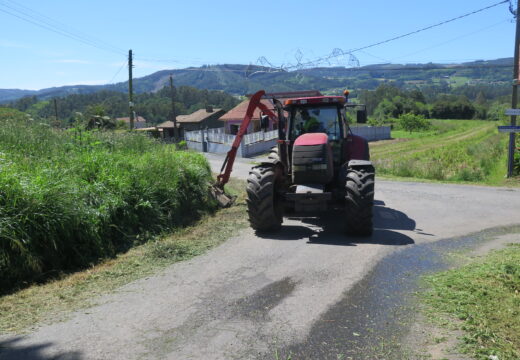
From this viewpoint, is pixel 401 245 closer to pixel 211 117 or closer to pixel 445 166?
pixel 445 166

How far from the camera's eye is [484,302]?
483cm

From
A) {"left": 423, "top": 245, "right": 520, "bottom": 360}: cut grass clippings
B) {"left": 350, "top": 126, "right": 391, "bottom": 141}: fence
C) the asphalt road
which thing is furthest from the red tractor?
{"left": 350, "top": 126, "right": 391, "bottom": 141}: fence

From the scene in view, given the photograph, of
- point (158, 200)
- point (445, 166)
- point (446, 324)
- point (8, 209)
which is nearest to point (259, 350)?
point (446, 324)

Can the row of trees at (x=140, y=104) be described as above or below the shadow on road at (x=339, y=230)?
above

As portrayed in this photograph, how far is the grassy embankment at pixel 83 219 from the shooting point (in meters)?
5.53

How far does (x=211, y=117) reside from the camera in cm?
5928

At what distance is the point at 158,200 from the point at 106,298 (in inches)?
149

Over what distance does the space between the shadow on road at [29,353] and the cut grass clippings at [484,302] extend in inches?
143

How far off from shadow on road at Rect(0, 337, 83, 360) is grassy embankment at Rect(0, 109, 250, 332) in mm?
484

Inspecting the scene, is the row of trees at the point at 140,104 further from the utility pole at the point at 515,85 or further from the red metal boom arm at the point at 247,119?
the utility pole at the point at 515,85

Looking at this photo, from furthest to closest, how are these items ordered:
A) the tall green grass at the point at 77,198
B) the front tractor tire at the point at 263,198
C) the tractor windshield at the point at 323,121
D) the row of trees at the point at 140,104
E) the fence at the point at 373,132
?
the row of trees at the point at 140,104 → the fence at the point at 373,132 → the tractor windshield at the point at 323,121 → the front tractor tire at the point at 263,198 → the tall green grass at the point at 77,198

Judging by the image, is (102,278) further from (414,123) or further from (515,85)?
(414,123)

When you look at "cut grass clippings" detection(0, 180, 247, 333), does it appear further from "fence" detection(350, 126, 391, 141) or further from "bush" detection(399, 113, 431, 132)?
"bush" detection(399, 113, 431, 132)

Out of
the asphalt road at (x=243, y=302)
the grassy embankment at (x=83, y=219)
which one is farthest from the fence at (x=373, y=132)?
the asphalt road at (x=243, y=302)
